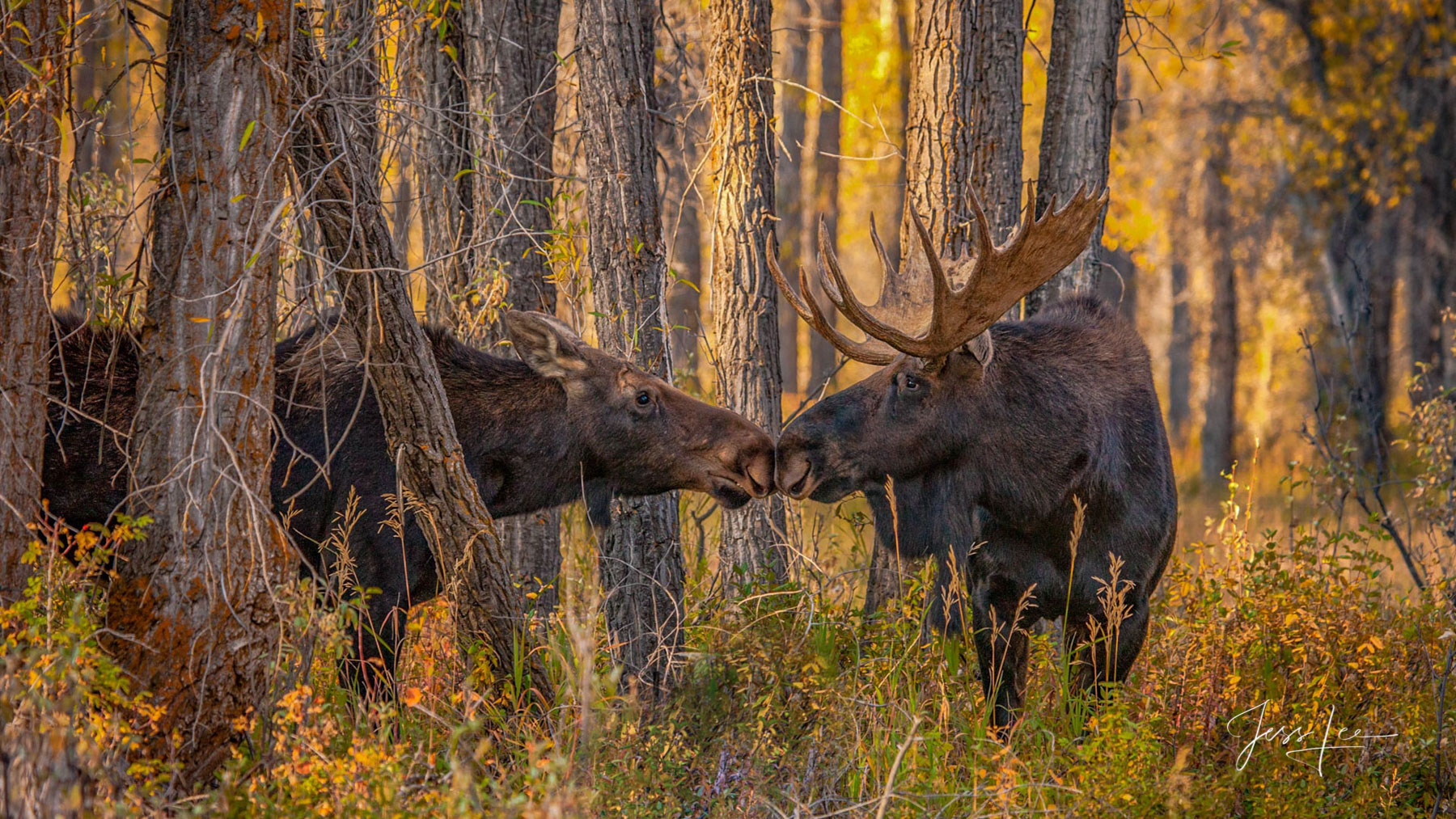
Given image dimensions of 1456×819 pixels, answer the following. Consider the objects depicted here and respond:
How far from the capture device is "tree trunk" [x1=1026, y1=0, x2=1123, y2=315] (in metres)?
6.52

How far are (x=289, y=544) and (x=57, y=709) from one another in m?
0.92

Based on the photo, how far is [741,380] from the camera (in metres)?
6.08

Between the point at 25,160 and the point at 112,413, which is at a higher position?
→ the point at 25,160

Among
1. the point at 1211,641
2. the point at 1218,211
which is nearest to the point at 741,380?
the point at 1211,641

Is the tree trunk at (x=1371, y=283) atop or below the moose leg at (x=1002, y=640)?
atop

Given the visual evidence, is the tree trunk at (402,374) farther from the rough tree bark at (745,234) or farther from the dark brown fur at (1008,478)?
the rough tree bark at (745,234)

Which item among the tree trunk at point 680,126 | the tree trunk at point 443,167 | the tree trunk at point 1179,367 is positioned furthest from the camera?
the tree trunk at point 1179,367

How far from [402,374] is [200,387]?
731 millimetres

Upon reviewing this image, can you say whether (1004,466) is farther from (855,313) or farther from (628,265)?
(628,265)

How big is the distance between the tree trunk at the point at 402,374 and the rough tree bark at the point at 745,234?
1767mm

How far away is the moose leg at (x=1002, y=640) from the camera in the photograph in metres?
5.16

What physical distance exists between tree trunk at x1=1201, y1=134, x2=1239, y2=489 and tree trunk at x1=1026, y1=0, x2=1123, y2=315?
33.7ft

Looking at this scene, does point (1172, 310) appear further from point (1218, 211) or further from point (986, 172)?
point (986, 172)

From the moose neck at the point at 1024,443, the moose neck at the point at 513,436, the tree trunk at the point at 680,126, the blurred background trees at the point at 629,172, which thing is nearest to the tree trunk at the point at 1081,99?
the blurred background trees at the point at 629,172
